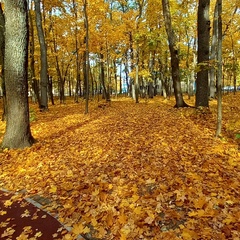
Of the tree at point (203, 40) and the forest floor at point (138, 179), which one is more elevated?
the tree at point (203, 40)

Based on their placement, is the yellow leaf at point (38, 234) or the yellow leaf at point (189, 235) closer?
the yellow leaf at point (189, 235)

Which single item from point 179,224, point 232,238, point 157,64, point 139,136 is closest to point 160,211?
point 179,224

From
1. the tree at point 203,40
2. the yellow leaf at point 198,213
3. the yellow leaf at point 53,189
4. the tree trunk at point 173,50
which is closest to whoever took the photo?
the yellow leaf at point 198,213

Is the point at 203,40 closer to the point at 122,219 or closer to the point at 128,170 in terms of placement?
the point at 128,170

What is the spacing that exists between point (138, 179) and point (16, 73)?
191 inches

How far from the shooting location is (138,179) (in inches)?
185

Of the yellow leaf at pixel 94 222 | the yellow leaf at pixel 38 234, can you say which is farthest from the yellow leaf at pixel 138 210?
the yellow leaf at pixel 38 234

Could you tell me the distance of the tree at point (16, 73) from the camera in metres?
6.53

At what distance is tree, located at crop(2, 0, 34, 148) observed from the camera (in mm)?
6527

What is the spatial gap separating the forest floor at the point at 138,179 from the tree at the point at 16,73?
1.70 feet

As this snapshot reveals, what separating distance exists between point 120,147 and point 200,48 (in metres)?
6.08

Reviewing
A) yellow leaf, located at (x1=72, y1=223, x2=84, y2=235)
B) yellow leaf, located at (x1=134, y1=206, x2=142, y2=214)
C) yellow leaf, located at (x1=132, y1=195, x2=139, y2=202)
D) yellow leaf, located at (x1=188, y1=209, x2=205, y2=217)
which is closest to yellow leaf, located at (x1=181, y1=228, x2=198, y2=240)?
yellow leaf, located at (x1=188, y1=209, x2=205, y2=217)

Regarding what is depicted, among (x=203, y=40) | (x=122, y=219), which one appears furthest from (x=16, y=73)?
(x=203, y=40)

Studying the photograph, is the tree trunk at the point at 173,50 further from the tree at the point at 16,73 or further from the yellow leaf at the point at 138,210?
the yellow leaf at the point at 138,210
